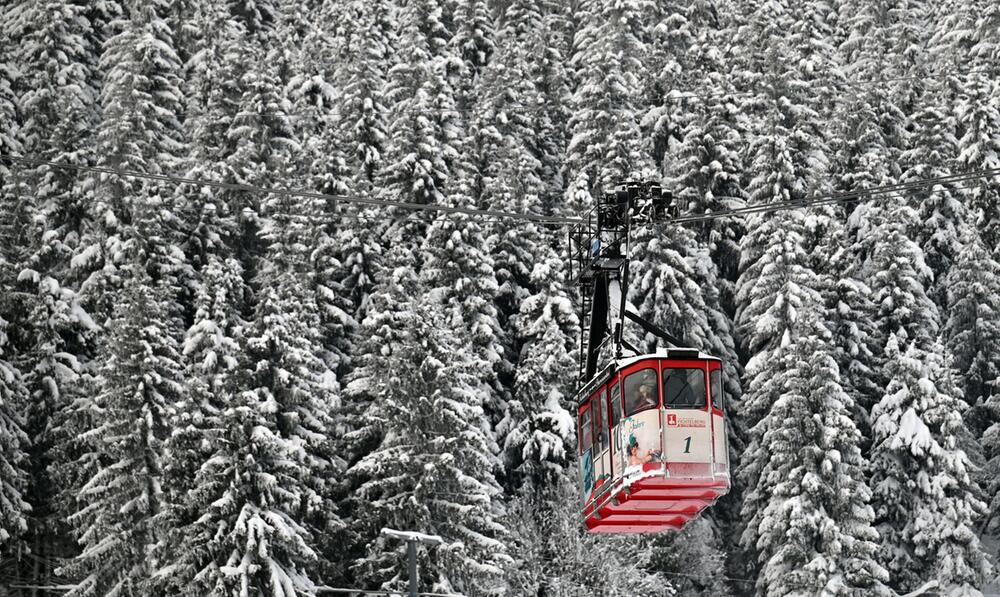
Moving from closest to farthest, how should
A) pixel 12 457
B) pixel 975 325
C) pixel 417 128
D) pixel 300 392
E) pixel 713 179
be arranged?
1. pixel 300 392
2. pixel 12 457
3. pixel 975 325
4. pixel 713 179
5. pixel 417 128

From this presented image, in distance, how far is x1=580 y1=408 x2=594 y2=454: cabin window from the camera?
28391 mm

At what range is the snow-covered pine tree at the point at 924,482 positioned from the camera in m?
54.3

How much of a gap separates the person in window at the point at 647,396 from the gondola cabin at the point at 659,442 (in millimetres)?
16

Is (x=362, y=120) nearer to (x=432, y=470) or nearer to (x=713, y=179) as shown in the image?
(x=713, y=179)

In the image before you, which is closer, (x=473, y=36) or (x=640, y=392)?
(x=640, y=392)

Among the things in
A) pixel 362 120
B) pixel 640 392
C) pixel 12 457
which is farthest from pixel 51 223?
pixel 640 392

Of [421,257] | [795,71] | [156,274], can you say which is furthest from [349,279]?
[795,71]

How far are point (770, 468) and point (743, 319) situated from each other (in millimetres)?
10597

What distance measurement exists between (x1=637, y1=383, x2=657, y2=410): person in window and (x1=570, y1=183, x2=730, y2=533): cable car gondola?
0.02 meters

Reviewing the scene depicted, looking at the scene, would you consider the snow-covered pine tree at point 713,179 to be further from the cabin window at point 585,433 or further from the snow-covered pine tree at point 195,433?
the cabin window at point 585,433

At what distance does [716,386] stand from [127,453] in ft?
89.8

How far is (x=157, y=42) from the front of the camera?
79.3 metres

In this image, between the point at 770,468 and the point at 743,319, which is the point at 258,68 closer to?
the point at 743,319

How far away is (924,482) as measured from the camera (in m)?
55.5
